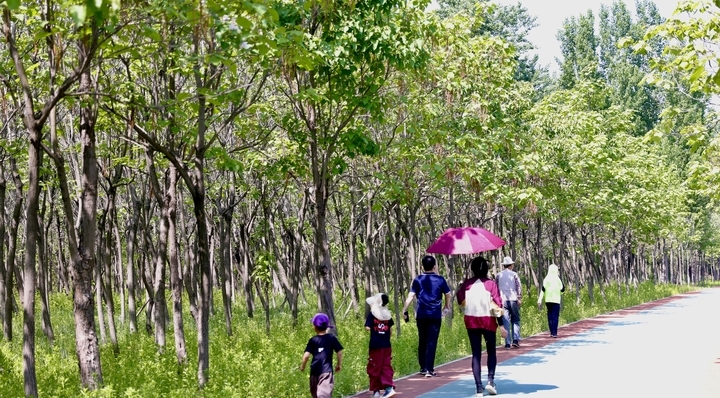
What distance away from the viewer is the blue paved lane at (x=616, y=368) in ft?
40.4

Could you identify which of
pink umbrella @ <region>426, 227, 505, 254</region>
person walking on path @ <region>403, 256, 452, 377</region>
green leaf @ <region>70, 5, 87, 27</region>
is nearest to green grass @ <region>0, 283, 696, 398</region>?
person walking on path @ <region>403, 256, 452, 377</region>

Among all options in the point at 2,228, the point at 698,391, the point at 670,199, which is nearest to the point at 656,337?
the point at 698,391

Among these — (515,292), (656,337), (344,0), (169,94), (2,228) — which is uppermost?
(344,0)

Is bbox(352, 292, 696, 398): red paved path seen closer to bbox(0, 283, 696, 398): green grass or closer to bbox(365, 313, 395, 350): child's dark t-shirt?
bbox(0, 283, 696, 398): green grass

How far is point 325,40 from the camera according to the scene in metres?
13.9

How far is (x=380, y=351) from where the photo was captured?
39.6 ft

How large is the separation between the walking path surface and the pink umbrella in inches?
84.0

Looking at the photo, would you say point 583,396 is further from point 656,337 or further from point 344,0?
point 656,337

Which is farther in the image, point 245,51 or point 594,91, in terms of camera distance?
point 594,91

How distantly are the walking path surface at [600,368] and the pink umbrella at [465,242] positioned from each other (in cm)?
213

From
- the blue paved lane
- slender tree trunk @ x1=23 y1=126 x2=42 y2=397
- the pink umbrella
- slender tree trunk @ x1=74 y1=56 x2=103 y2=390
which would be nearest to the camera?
slender tree trunk @ x1=23 y1=126 x2=42 y2=397

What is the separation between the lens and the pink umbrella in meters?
16.0

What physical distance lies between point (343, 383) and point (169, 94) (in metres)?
5.46

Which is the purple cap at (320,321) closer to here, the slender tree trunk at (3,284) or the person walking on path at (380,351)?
the person walking on path at (380,351)
